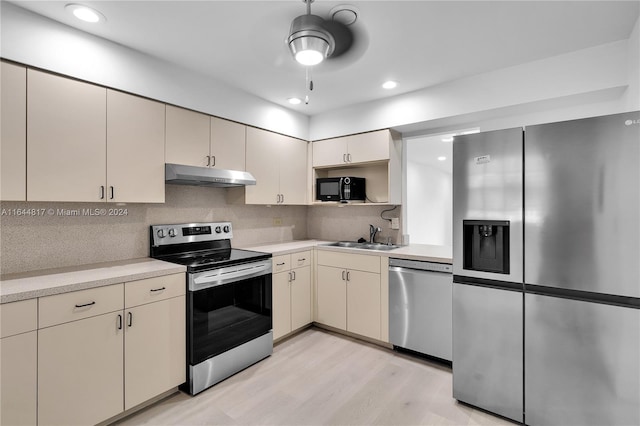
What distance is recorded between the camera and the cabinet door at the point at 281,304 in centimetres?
297

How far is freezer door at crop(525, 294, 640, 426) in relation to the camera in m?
1.58

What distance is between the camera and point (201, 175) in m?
2.52

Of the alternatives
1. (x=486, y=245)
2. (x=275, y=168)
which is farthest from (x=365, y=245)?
(x=486, y=245)

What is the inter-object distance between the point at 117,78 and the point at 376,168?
2.58 m

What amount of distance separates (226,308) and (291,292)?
2.62ft

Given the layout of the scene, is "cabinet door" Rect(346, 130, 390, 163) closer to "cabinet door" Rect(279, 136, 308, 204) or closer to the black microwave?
the black microwave

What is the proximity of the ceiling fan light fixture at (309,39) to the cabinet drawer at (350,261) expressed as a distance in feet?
6.08

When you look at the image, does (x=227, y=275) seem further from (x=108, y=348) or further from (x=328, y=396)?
(x=328, y=396)

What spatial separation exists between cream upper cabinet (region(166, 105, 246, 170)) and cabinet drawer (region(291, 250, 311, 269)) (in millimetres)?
1055

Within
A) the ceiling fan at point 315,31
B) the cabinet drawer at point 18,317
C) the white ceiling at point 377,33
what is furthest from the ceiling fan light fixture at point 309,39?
the cabinet drawer at point 18,317

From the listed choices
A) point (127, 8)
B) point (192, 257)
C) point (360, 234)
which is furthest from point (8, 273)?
point (360, 234)

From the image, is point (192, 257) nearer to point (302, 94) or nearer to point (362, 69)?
point (302, 94)

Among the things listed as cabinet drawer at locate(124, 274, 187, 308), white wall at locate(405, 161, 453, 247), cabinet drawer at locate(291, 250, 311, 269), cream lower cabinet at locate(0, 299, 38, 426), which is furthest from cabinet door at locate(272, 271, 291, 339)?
white wall at locate(405, 161, 453, 247)

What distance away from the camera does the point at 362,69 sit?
2.56 meters
